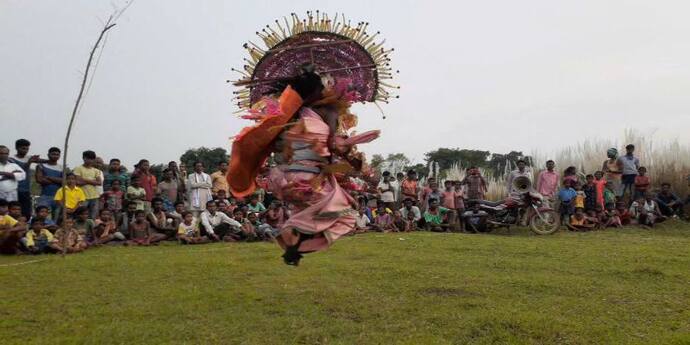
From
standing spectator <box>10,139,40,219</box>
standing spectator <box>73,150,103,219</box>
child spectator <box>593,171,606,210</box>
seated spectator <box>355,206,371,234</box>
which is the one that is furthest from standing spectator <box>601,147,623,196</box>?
standing spectator <box>10,139,40,219</box>

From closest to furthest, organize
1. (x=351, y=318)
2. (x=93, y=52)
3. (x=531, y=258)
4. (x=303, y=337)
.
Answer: (x=303, y=337) → (x=351, y=318) → (x=93, y=52) → (x=531, y=258)

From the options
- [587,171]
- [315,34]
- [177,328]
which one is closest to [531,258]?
[315,34]

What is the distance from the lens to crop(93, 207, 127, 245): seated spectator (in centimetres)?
944

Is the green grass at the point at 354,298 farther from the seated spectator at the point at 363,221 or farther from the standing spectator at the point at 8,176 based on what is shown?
the seated spectator at the point at 363,221

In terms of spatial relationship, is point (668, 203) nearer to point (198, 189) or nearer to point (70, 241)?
point (198, 189)

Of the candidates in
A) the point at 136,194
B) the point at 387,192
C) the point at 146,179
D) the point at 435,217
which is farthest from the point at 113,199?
the point at 435,217

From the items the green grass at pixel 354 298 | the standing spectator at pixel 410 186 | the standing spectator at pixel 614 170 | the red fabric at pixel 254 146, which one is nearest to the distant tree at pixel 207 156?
the standing spectator at pixel 410 186

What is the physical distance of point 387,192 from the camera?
12.8 meters

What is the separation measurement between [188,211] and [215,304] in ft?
19.8

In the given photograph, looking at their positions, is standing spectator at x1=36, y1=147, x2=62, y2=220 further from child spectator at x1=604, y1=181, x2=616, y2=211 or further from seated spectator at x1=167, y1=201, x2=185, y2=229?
child spectator at x1=604, y1=181, x2=616, y2=211

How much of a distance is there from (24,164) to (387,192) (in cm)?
684

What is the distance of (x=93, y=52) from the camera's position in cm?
673

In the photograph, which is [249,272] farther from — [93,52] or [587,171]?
[587,171]

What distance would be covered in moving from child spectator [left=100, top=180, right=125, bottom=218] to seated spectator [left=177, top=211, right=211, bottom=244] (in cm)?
109
